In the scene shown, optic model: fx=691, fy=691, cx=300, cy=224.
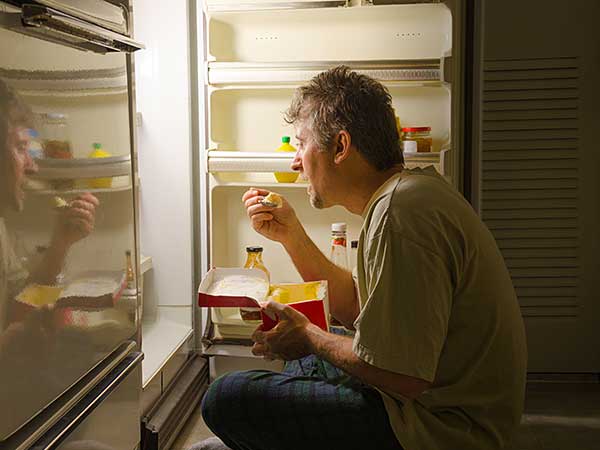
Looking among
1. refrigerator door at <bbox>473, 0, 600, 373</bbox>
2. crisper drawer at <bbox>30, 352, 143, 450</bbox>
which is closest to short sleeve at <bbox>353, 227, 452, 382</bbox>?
crisper drawer at <bbox>30, 352, 143, 450</bbox>

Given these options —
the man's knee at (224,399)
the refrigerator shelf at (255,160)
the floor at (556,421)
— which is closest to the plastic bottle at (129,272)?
the man's knee at (224,399)

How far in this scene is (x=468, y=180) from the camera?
2.37 metres

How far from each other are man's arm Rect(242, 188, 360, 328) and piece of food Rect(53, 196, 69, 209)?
2.01 ft

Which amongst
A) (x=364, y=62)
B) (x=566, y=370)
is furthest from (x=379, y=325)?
(x=566, y=370)

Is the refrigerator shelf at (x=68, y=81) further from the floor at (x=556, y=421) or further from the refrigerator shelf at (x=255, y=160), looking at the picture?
the floor at (x=556, y=421)

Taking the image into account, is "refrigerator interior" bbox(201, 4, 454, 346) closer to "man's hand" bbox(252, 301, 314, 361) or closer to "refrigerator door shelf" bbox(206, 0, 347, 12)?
"refrigerator door shelf" bbox(206, 0, 347, 12)

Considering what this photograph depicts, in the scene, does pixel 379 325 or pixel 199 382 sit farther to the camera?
pixel 199 382

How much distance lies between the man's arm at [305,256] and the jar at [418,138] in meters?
0.59

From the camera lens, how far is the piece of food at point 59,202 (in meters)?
1.06

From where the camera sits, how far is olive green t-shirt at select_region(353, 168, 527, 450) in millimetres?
1106

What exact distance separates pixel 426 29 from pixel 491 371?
4.32ft

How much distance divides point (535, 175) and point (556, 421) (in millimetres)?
796

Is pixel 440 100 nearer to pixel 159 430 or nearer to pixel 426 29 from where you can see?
pixel 426 29

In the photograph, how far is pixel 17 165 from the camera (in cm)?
94
